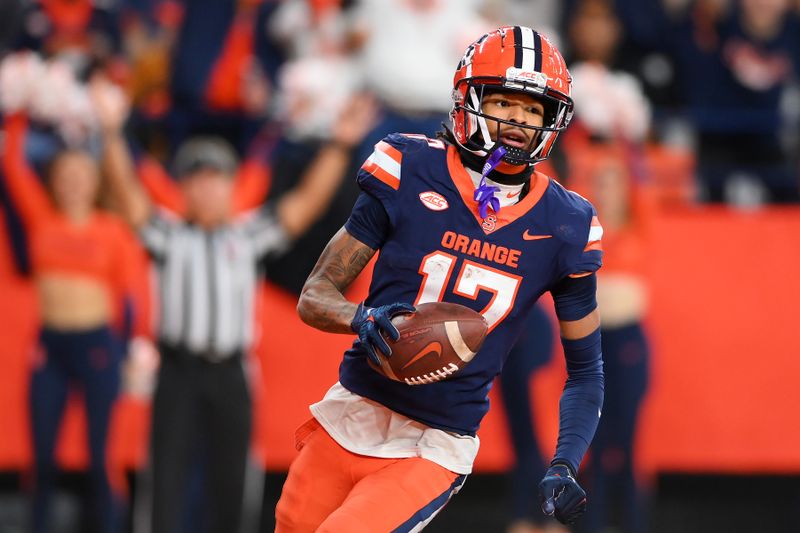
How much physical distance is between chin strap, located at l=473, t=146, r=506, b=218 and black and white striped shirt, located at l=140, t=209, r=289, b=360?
272 cm

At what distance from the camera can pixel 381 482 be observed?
120 inches

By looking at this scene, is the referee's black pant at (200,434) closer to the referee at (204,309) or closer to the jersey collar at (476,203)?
the referee at (204,309)

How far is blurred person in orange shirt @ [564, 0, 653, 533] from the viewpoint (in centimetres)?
618

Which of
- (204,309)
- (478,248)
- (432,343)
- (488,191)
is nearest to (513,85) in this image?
(488,191)

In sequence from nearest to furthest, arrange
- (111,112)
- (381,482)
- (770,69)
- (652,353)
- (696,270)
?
(381,482) < (111,112) < (652,353) < (696,270) < (770,69)

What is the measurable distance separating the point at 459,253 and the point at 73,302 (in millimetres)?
3398

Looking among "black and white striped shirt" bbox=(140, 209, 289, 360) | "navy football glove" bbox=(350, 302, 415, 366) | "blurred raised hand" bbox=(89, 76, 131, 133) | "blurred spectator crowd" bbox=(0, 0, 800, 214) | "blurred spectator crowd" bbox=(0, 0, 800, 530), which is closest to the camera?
"navy football glove" bbox=(350, 302, 415, 366)

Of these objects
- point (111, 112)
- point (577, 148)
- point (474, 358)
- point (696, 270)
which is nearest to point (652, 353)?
point (696, 270)

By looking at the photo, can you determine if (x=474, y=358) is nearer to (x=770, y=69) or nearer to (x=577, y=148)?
(x=577, y=148)

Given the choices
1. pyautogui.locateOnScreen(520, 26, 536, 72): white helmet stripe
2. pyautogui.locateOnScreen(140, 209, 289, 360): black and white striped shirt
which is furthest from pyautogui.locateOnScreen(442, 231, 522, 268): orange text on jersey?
pyautogui.locateOnScreen(140, 209, 289, 360): black and white striped shirt

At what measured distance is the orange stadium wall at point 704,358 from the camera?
21.9ft

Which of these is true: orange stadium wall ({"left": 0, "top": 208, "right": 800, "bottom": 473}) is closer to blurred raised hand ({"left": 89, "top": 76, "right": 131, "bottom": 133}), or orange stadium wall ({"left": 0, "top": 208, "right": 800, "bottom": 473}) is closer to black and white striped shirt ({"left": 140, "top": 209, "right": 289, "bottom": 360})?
black and white striped shirt ({"left": 140, "top": 209, "right": 289, "bottom": 360})

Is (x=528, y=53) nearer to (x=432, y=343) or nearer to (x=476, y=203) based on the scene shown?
(x=476, y=203)

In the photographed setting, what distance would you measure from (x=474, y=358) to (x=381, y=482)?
0.36m
